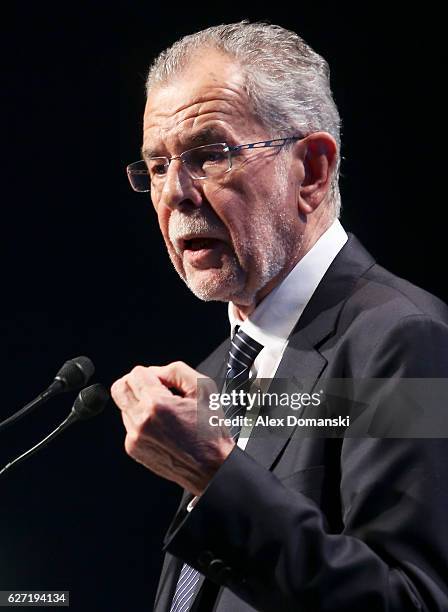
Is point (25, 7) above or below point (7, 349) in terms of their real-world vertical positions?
above

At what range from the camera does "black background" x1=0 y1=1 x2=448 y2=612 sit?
2.78 m

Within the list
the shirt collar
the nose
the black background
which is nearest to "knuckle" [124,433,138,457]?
the shirt collar

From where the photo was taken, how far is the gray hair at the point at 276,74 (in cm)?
183

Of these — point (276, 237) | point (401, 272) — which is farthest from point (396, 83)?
point (276, 237)

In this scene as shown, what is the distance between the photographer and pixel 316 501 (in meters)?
1.42

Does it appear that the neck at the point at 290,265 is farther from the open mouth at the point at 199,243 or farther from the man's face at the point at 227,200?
the open mouth at the point at 199,243

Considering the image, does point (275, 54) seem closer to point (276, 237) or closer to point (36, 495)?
point (276, 237)

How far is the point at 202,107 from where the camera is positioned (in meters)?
1.80

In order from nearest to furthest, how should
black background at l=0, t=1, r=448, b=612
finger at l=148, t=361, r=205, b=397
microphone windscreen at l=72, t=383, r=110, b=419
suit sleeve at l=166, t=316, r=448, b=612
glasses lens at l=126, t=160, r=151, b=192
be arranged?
suit sleeve at l=166, t=316, r=448, b=612 → finger at l=148, t=361, r=205, b=397 → microphone windscreen at l=72, t=383, r=110, b=419 → glasses lens at l=126, t=160, r=151, b=192 → black background at l=0, t=1, r=448, b=612

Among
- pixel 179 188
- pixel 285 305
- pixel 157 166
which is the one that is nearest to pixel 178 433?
pixel 285 305

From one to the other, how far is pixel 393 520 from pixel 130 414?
0.43 meters

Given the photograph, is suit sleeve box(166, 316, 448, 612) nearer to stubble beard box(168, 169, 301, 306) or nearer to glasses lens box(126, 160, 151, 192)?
stubble beard box(168, 169, 301, 306)

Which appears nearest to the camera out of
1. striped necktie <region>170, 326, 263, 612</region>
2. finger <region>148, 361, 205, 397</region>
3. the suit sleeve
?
the suit sleeve

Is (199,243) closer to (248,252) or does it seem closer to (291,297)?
(248,252)
